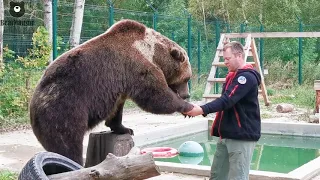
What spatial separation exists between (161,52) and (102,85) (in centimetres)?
78

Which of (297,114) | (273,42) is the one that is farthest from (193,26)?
(297,114)

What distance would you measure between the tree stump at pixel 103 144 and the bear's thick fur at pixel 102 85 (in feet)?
0.58

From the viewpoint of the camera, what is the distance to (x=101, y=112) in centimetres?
469

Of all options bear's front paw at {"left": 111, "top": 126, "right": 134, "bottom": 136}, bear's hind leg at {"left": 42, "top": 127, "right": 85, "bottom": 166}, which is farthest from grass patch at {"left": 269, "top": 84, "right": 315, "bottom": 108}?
bear's hind leg at {"left": 42, "top": 127, "right": 85, "bottom": 166}

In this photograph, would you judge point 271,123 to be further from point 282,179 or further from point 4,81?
point 4,81

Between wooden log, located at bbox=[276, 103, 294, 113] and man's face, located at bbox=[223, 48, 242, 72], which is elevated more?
man's face, located at bbox=[223, 48, 242, 72]

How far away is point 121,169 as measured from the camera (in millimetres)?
3738

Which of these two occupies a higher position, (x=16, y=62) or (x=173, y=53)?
(x=173, y=53)

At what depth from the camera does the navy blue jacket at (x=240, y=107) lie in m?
4.95

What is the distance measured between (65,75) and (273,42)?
63.6 ft

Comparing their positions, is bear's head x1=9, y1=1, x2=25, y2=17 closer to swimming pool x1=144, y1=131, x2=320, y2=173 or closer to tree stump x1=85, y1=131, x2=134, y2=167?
swimming pool x1=144, y1=131, x2=320, y2=173

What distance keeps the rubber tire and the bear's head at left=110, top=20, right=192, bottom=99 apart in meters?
1.39

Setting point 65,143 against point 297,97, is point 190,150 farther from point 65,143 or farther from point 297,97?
point 297,97

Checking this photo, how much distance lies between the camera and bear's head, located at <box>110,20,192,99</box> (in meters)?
4.99
